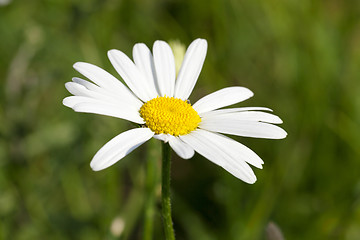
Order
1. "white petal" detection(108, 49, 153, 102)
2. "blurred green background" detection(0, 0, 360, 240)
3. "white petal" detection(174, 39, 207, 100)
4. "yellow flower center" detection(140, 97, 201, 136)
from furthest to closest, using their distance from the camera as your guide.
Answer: "blurred green background" detection(0, 0, 360, 240) → "white petal" detection(174, 39, 207, 100) → "white petal" detection(108, 49, 153, 102) → "yellow flower center" detection(140, 97, 201, 136)

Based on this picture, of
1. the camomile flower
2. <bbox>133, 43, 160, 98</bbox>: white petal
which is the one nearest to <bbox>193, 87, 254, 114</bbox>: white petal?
the camomile flower

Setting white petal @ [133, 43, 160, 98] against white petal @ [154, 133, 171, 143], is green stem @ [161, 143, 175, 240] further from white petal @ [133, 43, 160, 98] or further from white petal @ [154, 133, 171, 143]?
white petal @ [133, 43, 160, 98]

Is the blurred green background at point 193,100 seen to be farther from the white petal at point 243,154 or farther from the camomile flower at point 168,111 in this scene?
the white petal at point 243,154

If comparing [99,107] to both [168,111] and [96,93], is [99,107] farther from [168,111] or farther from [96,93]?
[168,111]

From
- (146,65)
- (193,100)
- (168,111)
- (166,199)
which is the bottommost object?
(166,199)

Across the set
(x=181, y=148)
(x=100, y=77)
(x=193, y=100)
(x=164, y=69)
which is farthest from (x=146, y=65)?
(x=193, y=100)

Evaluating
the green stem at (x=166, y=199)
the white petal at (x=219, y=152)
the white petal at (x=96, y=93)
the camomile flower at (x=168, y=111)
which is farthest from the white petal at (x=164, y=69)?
the green stem at (x=166, y=199)
